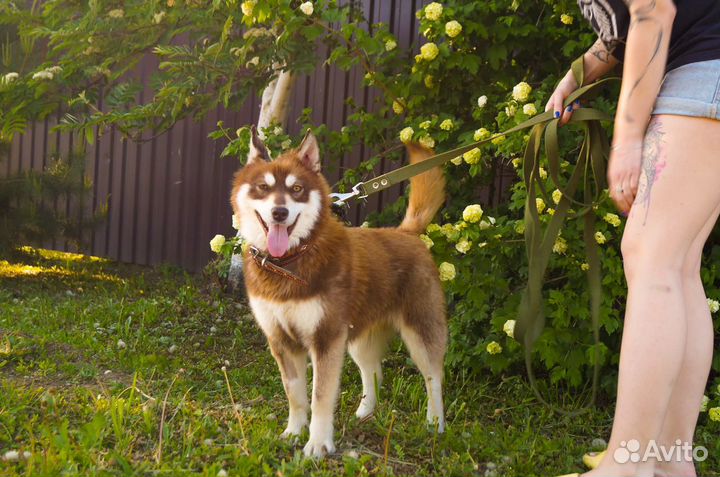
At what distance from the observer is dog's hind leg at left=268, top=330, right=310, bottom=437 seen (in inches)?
123

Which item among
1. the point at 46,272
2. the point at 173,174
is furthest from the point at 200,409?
the point at 173,174

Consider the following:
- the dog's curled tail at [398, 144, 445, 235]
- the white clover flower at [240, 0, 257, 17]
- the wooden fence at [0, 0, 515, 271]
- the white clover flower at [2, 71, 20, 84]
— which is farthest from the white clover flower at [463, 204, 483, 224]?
the white clover flower at [2, 71, 20, 84]

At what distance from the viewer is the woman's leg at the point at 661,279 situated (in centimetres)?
201

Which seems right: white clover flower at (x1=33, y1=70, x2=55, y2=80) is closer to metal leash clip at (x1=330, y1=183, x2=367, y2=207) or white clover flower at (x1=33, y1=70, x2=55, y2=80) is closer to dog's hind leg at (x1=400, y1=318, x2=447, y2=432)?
metal leash clip at (x1=330, y1=183, x2=367, y2=207)

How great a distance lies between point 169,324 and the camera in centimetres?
525

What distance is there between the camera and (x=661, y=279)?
2047mm

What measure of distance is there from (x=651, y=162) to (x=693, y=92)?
0.23 metres

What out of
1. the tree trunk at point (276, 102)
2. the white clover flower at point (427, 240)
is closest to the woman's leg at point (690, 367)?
the white clover flower at point (427, 240)

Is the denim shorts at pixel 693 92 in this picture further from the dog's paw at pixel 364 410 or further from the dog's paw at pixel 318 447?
the dog's paw at pixel 364 410

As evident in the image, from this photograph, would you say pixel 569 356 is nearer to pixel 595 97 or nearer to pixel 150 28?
pixel 595 97

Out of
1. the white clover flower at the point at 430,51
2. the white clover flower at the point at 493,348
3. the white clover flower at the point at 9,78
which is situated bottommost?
the white clover flower at the point at 493,348

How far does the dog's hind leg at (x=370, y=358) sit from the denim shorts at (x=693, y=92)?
6.11ft

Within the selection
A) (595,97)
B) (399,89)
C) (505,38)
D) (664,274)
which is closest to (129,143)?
(399,89)

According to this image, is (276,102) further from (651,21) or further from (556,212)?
(651,21)
